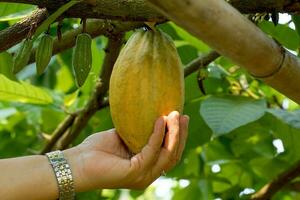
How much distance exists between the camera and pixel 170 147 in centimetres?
110

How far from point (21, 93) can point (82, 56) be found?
716mm

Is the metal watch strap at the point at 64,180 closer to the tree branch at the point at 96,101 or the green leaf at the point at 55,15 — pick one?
the green leaf at the point at 55,15

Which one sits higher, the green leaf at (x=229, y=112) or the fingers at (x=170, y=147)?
the fingers at (x=170, y=147)

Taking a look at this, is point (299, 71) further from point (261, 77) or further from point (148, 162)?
point (148, 162)

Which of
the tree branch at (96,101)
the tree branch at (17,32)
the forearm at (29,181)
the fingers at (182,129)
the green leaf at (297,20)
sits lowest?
the tree branch at (96,101)

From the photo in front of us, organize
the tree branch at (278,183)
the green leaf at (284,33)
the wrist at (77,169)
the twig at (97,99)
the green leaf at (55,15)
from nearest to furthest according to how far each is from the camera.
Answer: the green leaf at (55,15), the wrist at (77,169), the green leaf at (284,33), the twig at (97,99), the tree branch at (278,183)

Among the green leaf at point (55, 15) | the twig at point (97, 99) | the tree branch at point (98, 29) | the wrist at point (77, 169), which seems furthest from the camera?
the twig at point (97, 99)

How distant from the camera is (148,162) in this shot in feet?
3.61

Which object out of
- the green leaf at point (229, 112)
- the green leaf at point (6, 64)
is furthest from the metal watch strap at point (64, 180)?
the green leaf at point (6, 64)

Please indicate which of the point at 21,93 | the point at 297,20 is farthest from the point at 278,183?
the point at 21,93

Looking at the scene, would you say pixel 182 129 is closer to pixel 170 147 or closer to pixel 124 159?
pixel 170 147

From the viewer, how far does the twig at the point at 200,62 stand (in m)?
1.70

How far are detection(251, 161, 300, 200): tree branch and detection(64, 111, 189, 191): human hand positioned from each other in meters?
0.72

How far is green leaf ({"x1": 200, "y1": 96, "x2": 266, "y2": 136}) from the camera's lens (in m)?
1.50
